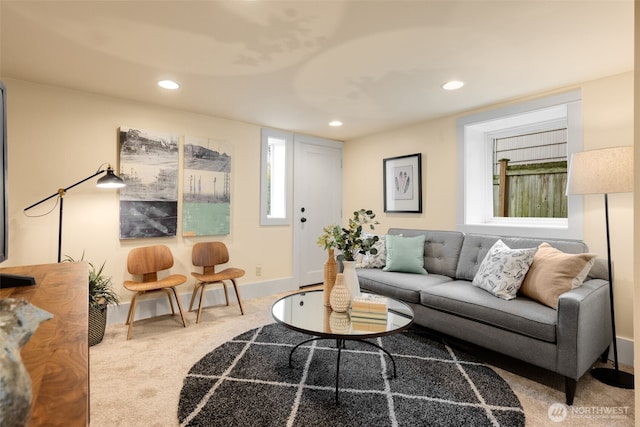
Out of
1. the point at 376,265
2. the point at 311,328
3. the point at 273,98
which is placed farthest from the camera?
the point at 376,265

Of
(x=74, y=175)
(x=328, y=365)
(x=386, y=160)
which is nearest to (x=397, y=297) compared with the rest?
→ (x=328, y=365)

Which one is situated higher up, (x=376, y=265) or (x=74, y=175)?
(x=74, y=175)

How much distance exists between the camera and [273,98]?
2.99 metres

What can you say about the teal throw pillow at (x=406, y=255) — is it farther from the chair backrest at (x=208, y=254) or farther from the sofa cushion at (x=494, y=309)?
the chair backrest at (x=208, y=254)

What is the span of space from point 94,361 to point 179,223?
1465 millimetres

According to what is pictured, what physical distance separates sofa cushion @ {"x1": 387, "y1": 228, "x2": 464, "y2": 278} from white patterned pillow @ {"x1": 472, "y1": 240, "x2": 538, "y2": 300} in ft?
1.74

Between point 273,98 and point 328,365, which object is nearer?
point 328,365

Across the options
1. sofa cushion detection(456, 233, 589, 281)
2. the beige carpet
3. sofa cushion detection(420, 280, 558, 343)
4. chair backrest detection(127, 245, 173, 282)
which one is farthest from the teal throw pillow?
chair backrest detection(127, 245, 173, 282)

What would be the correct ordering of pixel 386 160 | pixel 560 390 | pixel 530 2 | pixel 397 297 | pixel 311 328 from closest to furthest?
pixel 530 2 < pixel 311 328 < pixel 560 390 < pixel 397 297 < pixel 386 160

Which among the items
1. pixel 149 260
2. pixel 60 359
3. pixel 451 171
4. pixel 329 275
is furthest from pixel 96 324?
pixel 451 171

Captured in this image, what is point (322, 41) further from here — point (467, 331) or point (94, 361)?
point (94, 361)

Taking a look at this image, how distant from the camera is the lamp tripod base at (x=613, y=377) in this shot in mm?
1996

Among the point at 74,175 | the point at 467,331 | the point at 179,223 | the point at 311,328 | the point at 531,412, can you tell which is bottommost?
the point at 531,412

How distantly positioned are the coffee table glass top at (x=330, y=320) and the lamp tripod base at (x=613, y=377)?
133 cm
